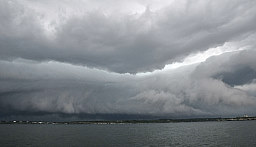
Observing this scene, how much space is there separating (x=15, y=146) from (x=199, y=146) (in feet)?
346

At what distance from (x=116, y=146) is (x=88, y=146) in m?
16.2

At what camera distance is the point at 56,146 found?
456 ft

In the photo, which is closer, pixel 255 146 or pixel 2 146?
pixel 255 146

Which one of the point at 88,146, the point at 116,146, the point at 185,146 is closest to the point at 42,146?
the point at 88,146

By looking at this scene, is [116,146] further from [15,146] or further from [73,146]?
[15,146]

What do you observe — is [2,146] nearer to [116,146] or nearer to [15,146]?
[15,146]

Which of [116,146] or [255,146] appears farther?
[116,146]

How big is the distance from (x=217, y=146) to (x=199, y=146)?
31.3 feet

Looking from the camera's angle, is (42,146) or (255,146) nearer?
(255,146)

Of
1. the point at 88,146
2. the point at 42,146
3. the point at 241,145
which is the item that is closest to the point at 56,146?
the point at 42,146

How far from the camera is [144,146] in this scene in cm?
13875

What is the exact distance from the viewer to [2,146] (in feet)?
456

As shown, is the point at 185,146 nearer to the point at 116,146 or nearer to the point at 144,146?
the point at 144,146

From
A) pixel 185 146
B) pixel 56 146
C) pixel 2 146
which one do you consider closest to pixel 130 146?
pixel 185 146
